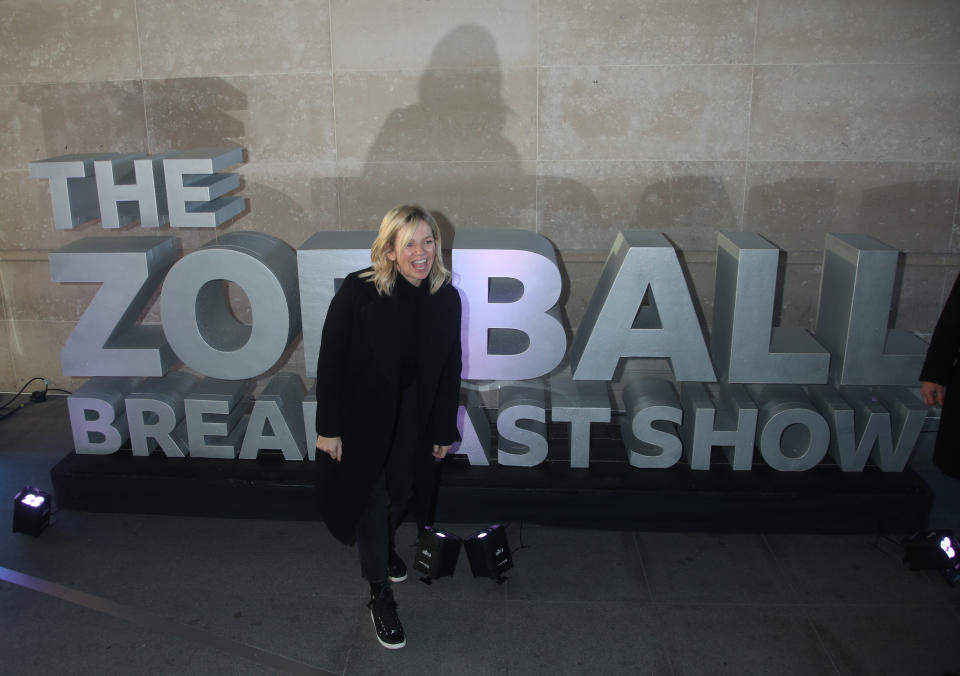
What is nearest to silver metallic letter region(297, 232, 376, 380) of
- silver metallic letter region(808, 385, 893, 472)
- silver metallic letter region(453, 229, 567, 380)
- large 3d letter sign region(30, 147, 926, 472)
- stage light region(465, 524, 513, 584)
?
large 3d letter sign region(30, 147, 926, 472)

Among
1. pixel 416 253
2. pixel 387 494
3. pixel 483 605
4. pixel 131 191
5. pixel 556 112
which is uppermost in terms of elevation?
pixel 556 112

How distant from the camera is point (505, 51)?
517 centimetres

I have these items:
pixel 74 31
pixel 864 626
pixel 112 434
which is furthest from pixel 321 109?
pixel 864 626

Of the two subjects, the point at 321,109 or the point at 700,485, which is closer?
the point at 700,485

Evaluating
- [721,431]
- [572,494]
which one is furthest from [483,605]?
[721,431]

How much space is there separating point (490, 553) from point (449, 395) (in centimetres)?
78

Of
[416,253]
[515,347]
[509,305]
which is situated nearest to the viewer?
[416,253]

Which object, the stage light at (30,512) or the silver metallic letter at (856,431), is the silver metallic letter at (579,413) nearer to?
the silver metallic letter at (856,431)

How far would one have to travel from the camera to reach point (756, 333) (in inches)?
167

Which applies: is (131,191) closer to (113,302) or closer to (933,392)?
(113,302)

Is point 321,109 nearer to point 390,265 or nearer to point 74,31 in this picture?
point 74,31

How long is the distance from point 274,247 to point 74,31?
7.51ft

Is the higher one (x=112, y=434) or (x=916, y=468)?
(x=112, y=434)

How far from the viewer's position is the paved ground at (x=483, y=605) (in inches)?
133
